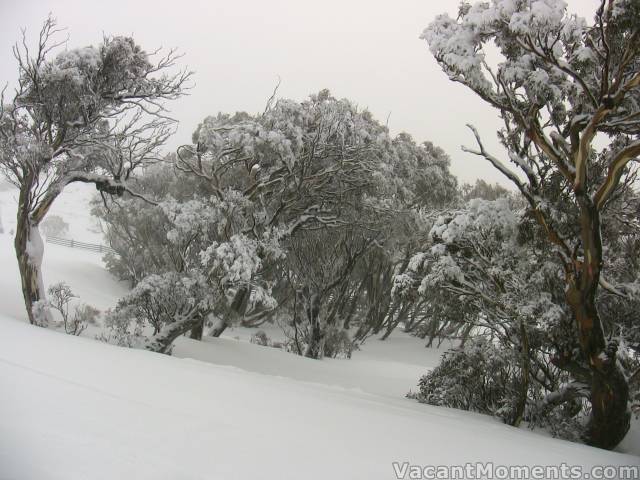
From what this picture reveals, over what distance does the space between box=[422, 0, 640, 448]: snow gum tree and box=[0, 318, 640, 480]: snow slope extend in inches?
70.7

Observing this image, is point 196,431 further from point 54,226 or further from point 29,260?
point 54,226

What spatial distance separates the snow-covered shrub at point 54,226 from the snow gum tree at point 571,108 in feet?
141

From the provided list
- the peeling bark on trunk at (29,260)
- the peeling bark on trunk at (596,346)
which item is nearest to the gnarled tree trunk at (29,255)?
the peeling bark on trunk at (29,260)

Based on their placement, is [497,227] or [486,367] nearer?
[497,227]

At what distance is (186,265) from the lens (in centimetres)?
1162

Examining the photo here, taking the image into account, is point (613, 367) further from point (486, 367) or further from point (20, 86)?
point (20, 86)

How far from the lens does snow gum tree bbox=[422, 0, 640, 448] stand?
593cm

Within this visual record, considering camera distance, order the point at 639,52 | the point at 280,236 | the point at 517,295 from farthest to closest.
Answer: the point at 280,236 → the point at 517,295 → the point at 639,52

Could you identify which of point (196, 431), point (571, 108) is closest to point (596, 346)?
point (571, 108)

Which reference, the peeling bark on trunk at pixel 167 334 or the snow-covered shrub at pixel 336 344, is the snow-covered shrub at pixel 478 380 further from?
the snow-covered shrub at pixel 336 344

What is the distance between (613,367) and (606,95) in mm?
3820

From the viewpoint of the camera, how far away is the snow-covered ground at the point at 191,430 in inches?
107

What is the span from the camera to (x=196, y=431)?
348 cm

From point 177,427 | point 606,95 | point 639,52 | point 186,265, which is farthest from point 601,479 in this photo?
point 186,265
